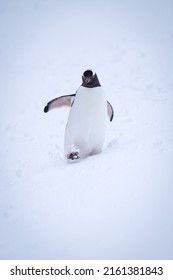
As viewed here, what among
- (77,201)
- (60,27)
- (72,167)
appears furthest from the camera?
(60,27)

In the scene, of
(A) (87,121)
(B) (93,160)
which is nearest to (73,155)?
(A) (87,121)

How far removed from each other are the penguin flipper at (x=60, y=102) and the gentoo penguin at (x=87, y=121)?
0.17m

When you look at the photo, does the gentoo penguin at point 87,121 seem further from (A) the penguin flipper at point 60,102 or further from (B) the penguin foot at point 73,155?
(A) the penguin flipper at point 60,102

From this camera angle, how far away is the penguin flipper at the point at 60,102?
4.27 meters

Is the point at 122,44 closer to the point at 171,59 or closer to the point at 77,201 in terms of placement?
the point at 171,59

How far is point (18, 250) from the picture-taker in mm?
2764

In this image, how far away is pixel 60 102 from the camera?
4305 millimetres

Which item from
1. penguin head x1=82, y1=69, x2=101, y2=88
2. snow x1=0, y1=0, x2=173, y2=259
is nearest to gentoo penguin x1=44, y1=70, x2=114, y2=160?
penguin head x1=82, y1=69, x2=101, y2=88

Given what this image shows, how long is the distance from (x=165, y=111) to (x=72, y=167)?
7.52 ft

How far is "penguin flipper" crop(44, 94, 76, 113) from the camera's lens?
427 cm

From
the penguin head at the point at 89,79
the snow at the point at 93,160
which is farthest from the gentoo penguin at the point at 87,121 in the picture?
the snow at the point at 93,160

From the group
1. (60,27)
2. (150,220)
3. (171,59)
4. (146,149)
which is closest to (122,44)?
(171,59)
